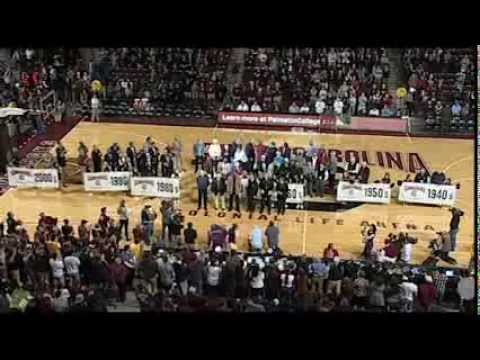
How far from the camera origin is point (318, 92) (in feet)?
44.6

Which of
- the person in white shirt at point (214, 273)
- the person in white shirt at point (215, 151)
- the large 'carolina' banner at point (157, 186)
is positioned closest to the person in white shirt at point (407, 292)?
the person in white shirt at point (214, 273)

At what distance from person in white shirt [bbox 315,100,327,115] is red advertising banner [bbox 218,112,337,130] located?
7 cm

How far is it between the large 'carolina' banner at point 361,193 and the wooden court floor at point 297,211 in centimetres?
12

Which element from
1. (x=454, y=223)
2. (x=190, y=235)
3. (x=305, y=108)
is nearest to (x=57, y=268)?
(x=190, y=235)

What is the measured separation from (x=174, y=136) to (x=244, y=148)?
3.23 ft

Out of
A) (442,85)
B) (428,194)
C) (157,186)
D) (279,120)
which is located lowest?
(428,194)

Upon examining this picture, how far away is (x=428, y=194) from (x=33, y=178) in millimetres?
5517

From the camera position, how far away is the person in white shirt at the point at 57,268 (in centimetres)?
1349

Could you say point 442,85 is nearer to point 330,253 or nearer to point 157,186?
point 330,253

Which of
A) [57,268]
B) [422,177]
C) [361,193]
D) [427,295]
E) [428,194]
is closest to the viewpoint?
[427,295]

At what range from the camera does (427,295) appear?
522 inches

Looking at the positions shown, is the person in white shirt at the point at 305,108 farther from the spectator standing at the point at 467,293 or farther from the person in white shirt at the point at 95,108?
the spectator standing at the point at 467,293

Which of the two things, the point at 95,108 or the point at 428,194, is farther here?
the point at 428,194

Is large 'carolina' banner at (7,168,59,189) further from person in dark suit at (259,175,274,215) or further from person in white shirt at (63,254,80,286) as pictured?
person in dark suit at (259,175,274,215)
